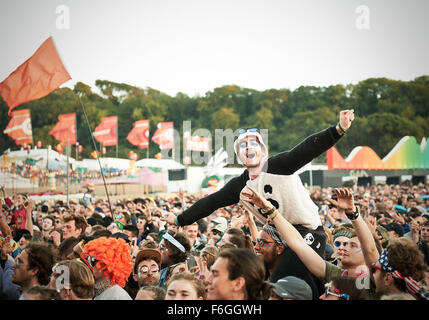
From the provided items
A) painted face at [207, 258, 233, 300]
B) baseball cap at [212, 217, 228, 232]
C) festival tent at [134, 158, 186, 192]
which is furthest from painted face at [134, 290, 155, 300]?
festival tent at [134, 158, 186, 192]

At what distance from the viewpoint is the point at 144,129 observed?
33781mm

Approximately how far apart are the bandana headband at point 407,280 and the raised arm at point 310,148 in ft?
2.67

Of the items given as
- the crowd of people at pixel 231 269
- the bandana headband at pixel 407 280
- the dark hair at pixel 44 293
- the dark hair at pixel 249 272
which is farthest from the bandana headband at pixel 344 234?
the dark hair at pixel 44 293

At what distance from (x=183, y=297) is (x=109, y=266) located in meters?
1.13

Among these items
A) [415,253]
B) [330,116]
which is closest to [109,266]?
[415,253]

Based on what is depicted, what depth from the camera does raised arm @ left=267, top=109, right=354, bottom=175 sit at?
3022mm

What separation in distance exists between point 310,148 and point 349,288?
99 centimetres

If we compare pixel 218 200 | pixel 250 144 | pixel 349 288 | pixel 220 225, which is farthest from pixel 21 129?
pixel 349 288

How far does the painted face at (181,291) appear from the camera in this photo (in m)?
2.76

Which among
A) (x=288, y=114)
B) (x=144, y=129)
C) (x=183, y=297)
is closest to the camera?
(x=183, y=297)

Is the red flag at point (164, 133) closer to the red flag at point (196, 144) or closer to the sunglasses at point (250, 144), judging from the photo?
the red flag at point (196, 144)

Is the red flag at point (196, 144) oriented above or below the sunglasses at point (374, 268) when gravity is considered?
above

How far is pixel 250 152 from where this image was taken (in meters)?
3.58
